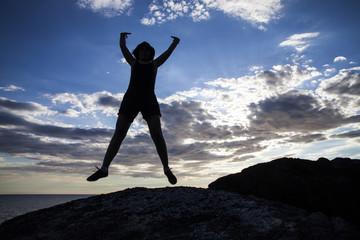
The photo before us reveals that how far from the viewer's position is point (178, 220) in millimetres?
3188

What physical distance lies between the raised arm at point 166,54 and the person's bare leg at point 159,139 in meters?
1.33

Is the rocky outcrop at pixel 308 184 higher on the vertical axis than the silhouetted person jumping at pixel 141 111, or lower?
lower

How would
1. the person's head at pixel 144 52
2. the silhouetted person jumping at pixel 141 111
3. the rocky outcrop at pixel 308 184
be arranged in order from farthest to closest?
the person's head at pixel 144 52
the silhouetted person jumping at pixel 141 111
the rocky outcrop at pixel 308 184

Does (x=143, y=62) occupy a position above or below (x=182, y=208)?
above

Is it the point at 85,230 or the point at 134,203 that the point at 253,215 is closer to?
the point at 134,203

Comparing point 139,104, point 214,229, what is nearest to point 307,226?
point 214,229

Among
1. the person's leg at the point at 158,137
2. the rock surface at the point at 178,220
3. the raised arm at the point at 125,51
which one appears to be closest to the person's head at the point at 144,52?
the raised arm at the point at 125,51

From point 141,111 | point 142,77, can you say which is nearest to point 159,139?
point 141,111

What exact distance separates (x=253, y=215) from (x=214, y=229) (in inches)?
26.4

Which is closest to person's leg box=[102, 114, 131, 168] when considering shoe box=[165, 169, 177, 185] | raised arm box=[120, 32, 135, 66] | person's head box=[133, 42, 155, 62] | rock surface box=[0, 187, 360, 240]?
rock surface box=[0, 187, 360, 240]

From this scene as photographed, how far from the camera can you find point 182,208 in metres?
3.52

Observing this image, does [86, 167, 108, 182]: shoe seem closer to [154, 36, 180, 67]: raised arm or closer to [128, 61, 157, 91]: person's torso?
[128, 61, 157, 91]: person's torso

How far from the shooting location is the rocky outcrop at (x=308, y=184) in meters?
3.86

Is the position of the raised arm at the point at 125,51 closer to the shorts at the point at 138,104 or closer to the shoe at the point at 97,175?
the shorts at the point at 138,104
